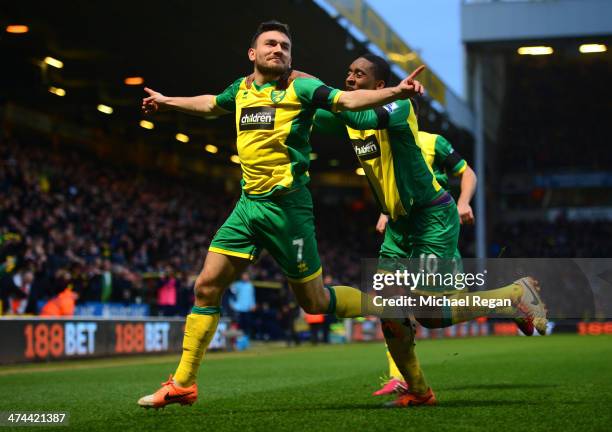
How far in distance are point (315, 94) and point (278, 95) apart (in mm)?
268

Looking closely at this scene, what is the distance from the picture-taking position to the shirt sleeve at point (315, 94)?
562 cm

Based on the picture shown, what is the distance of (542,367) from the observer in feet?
35.6

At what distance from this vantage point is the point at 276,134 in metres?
5.82

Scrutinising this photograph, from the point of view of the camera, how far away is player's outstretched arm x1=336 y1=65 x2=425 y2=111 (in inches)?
203

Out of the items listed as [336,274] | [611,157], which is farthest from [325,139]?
[611,157]

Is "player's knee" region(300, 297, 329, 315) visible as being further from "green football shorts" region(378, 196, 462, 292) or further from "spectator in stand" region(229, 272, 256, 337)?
"spectator in stand" region(229, 272, 256, 337)

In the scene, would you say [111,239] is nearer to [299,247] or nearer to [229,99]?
[229,99]

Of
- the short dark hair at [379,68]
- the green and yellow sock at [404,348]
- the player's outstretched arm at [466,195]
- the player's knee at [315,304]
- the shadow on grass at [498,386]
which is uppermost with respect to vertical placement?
the short dark hair at [379,68]

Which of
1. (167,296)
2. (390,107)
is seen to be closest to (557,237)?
(167,296)

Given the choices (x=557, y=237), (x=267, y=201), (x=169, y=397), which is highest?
(x=557, y=237)

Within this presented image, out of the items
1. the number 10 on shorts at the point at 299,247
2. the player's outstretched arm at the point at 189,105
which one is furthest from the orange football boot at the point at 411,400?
the player's outstretched arm at the point at 189,105

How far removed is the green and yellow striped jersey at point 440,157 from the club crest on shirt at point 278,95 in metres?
1.99

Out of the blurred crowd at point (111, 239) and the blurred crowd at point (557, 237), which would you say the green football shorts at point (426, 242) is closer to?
the blurred crowd at point (111, 239)

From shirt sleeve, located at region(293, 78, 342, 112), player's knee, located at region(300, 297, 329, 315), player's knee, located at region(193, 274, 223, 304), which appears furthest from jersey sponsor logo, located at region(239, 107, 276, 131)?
player's knee, located at region(300, 297, 329, 315)
